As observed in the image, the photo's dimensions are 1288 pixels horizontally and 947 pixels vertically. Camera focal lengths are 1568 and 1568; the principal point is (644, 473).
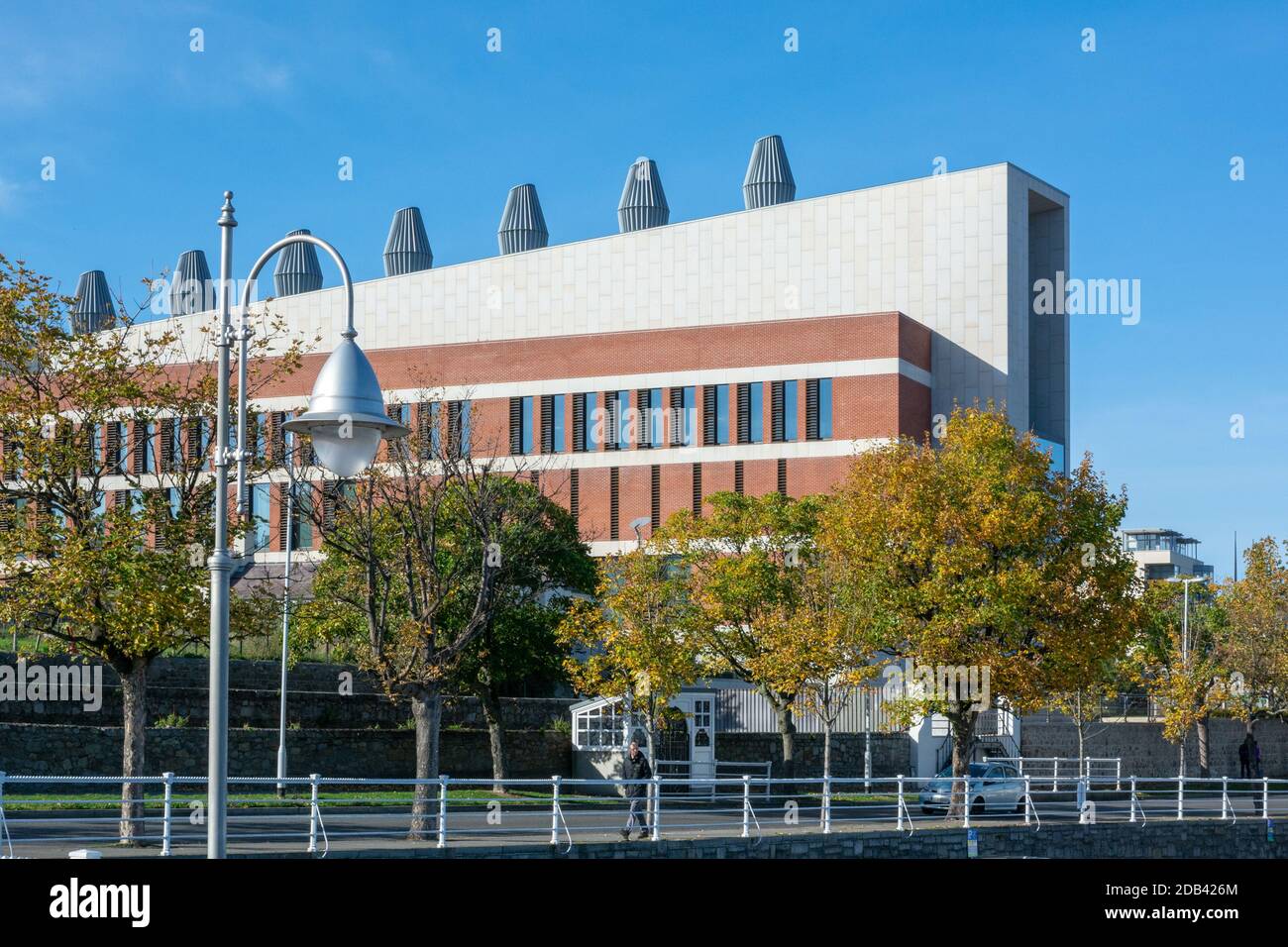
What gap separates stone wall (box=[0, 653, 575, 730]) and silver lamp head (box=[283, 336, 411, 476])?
2331 centimetres

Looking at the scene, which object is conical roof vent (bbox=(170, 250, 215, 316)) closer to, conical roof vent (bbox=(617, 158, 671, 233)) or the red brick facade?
conical roof vent (bbox=(617, 158, 671, 233))

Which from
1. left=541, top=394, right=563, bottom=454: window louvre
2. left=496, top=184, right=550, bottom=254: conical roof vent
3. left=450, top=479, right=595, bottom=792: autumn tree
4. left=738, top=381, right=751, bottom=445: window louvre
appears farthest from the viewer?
left=496, top=184, right=550, bottom=254: conical roof vent

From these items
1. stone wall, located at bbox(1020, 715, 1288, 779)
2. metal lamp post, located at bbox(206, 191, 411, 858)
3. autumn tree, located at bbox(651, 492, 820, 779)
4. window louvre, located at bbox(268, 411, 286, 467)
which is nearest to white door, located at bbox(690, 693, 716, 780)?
autumn tree, located at bbox(651, 492, 820, 779)

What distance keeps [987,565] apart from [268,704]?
1866 cm

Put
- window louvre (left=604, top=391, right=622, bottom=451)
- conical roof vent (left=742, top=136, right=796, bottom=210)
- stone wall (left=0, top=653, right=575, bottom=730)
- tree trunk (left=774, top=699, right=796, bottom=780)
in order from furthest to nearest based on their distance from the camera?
conical roof vent (left=742, top=136, right=796, bottom=210)
window louvre (left=604, top=391, right=622, bottom=451)
tree trunk (left=774, top=699, right=796, bottom=780)
stone wall (left=0, top=653, right=575, bottom=730)

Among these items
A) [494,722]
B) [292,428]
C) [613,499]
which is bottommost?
[494,722]

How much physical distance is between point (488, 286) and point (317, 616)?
5167 centimetres

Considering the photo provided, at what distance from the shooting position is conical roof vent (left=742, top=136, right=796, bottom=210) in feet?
377

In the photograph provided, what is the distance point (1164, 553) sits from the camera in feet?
482

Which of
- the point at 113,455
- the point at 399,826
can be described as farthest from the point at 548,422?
the point at 399,826

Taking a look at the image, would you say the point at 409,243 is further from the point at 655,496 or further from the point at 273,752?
the point at 273,752

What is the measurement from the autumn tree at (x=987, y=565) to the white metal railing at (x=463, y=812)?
2.92 meters

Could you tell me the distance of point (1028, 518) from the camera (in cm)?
3541

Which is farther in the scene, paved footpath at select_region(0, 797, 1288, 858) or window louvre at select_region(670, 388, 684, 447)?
window louvre at select_region(670, 388, 684, 447)
